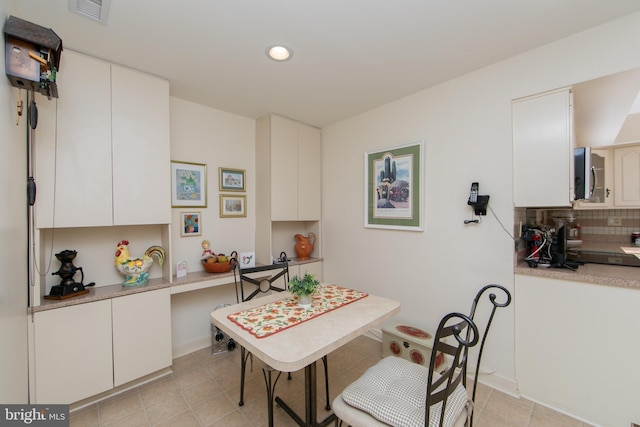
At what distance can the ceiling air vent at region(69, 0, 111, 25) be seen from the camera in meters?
1.39

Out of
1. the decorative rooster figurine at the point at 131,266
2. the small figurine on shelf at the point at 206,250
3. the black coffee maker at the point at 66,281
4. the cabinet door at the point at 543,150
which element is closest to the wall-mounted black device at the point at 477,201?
the cabinet door at the point at 543,150

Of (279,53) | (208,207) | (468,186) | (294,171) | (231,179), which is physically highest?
(279,53)

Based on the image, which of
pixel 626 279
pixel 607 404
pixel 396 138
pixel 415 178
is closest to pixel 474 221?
pixel 415 178

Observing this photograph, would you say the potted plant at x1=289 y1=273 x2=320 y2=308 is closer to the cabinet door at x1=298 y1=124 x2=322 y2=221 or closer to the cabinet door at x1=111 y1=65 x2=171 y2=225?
the cabinet door at x1=111 y1=65 x2=171 y2=225

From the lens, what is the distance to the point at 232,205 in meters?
2.95

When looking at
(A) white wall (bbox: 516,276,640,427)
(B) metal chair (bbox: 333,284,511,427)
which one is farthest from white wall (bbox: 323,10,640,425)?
(B) metal chair (bbox: 333,284,511,427)

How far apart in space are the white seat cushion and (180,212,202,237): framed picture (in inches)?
83.6

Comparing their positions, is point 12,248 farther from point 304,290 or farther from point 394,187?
point 394,187

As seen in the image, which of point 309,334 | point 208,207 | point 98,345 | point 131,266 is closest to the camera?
point 309,334

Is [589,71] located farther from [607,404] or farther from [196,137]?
[196,137]

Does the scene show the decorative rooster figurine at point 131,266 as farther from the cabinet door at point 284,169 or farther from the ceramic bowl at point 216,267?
the cabinet door at point 284,169

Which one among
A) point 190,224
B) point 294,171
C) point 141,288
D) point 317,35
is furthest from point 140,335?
point 317,35

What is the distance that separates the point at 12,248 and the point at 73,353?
37.3 inches

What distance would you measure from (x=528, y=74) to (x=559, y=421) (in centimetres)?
236
